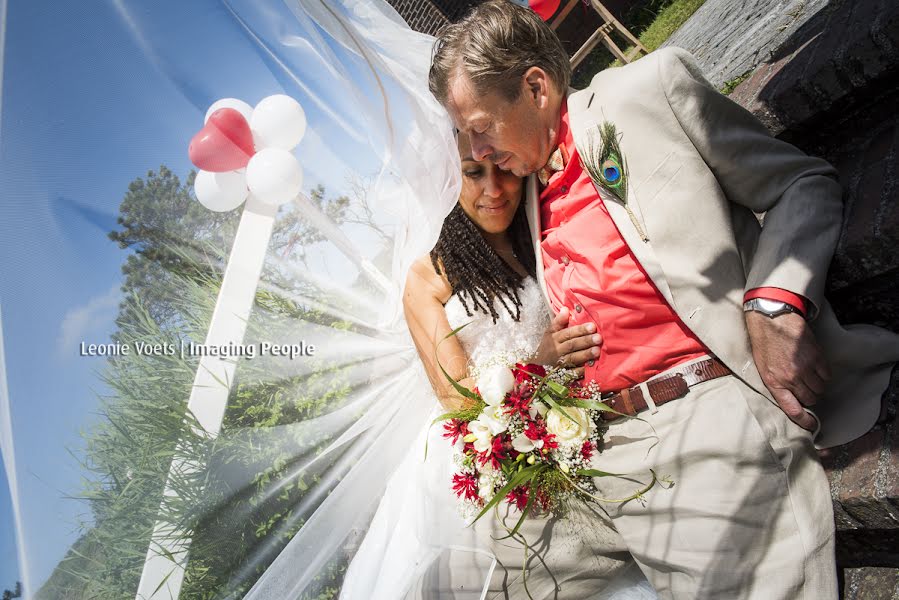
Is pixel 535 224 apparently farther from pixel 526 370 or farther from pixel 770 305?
pixel 770 305

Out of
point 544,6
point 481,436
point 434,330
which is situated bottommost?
point 481,436

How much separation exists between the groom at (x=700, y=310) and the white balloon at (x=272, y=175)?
694 mm

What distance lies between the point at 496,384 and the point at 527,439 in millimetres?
231

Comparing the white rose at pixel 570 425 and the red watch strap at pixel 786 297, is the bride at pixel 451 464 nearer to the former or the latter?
the white rose at pixel 570 425

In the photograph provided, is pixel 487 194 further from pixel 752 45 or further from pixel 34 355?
pixel 752 45

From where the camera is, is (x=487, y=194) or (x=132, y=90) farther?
(x=487, y=194)

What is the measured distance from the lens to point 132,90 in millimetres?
2148

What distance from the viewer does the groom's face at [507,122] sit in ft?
7.25

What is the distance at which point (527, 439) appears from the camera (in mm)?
2168

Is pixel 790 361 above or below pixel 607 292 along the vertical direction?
below

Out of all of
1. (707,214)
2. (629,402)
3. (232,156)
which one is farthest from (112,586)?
(707,214)

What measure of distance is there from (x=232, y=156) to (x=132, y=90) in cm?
40

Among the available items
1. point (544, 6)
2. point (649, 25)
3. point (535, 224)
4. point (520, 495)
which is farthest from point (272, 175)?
point (649, 25)

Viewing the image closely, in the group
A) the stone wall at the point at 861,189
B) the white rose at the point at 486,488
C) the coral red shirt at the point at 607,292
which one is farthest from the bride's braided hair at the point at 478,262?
the stone wall at the point at 861,189
